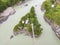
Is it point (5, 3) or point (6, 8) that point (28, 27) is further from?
point (5, 3)

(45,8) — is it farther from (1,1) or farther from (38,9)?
(1,1)

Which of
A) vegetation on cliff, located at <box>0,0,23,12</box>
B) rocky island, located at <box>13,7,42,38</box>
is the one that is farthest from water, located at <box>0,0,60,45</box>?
vegetation on cliff, located at <box>0,0,23,12</box>

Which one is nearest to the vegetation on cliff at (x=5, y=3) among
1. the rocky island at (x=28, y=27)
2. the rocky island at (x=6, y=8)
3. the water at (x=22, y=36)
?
the rocky island at (x=6, y=8)

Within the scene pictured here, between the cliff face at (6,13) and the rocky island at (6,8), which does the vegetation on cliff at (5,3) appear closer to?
the rocky island at (6,8)

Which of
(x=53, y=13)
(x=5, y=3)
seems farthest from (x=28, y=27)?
(x=5, y=3)

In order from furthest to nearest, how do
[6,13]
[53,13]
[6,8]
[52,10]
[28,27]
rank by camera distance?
[6,8]
[6,13]
[52,10]
[53,13]
[28,27]
